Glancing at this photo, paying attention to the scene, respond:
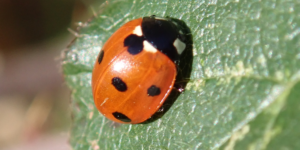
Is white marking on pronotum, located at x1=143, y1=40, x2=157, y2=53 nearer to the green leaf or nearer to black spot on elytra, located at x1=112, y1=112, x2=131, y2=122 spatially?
the green leaf

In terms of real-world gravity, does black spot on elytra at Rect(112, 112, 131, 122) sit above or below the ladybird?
below

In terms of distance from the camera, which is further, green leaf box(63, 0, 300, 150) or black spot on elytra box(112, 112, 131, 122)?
black spot on elytra box(112, 112, 131, 122)

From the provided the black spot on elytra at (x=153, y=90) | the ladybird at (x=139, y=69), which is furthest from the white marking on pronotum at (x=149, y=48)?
the black spot on elytra at (x=153, y=90)

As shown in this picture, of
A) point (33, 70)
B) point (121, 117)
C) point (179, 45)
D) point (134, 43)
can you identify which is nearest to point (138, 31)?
point (134, 43)

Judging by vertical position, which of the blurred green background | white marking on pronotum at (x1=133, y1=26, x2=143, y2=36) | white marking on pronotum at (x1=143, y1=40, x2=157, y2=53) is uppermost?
white marking on pronotum at (x1=133, y1=26, x2=143, y2=36)

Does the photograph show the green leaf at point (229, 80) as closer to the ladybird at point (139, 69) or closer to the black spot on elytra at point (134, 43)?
the ladybird at point (139, 69)

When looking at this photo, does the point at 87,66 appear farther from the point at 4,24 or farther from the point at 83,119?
the point at 4,24

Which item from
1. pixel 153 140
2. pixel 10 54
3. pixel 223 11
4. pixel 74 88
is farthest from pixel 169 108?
pixel 10 54

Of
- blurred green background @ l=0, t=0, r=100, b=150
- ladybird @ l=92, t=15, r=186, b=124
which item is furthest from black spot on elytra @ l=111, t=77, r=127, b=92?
blurred green background @ l=0, t=0, r=100, b=150
